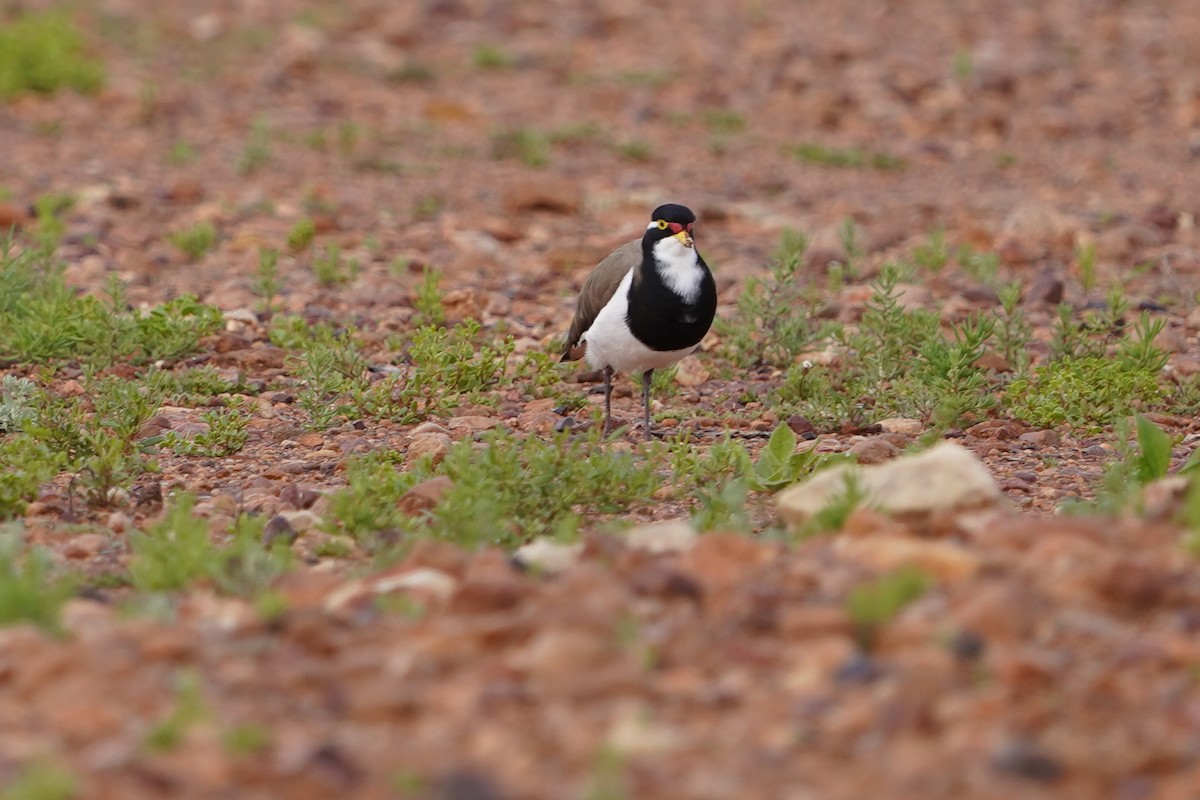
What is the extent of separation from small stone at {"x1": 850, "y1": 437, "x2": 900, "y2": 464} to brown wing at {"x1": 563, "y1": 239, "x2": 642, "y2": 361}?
140 cm

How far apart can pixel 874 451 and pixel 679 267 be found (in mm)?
1234

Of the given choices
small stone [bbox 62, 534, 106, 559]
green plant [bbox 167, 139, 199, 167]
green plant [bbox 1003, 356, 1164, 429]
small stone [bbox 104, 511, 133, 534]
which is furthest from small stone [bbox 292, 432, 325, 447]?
green plant [bbox 167, 139, 199, 167]

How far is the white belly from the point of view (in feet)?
24.9

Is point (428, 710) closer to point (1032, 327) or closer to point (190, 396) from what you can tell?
point (190, 396)

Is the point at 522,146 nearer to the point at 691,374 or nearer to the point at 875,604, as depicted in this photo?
the point at 691,374

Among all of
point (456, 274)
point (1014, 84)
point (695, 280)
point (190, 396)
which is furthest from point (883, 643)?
point (1014, 84)

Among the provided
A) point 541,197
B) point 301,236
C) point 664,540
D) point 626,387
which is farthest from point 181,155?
point 664,540

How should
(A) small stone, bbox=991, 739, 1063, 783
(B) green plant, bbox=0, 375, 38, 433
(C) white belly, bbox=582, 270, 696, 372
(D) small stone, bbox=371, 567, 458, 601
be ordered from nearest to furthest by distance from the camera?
1. (A) small stone, bbox=991, 739, 1063, 783
2. (D) small stone, bbox=371, 567, 458, 601
3. (B) green plant, bbox=0, 375, 38, 433
4. (C) white belly, bbox=582, 270, 696, 372

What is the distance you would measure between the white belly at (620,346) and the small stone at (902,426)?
91cm

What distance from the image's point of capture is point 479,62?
16.1 m

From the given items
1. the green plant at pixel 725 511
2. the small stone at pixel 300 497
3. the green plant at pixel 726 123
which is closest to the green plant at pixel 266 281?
the small stone at pixel 300 497

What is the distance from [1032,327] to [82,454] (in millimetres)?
4484

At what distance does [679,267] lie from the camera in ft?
24.9

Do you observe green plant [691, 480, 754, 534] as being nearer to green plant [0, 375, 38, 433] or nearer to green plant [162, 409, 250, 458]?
green plant [162, 409, 250, 458]
